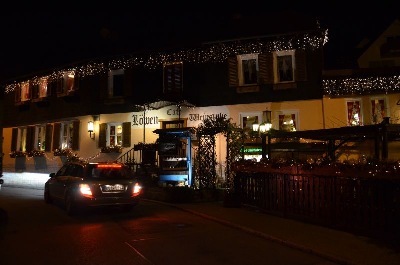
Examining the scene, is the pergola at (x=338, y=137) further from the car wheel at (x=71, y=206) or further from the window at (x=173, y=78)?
the car wheel at (x=71, y=206)

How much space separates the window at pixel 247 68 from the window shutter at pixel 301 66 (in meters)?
2.05

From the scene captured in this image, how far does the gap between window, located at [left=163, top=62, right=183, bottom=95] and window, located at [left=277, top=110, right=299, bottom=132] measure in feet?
17.9

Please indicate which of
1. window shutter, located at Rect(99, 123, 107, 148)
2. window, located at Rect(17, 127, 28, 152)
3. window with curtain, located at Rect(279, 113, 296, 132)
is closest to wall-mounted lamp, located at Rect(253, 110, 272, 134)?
window with curtain, located at Rect(279, 113, 296, 132)

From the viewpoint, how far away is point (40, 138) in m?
25.8

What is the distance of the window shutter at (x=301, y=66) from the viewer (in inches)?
714

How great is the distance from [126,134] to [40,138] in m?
7.93

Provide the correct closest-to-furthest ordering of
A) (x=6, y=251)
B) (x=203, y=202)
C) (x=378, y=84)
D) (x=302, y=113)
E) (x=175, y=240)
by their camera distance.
Answer: (x=6, y=251)
(x=175, y=240)
(x=203, y=202)
(x=378, y=84)
(x=302, y=113)

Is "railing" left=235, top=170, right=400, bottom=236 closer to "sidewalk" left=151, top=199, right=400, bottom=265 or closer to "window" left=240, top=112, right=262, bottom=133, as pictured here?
"sidewalk" left=151, top=199, right=400, bottom=265

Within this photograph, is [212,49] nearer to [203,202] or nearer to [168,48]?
[168,48]

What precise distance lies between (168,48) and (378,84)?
406 inches

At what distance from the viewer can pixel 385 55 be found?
76.8 ft

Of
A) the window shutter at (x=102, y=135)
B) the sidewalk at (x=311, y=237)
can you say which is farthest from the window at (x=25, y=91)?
the sidewalk at (x=311, y=237)

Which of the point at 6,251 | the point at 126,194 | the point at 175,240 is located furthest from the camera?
the point at 126,194

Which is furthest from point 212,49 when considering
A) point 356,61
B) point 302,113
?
point 356,61
